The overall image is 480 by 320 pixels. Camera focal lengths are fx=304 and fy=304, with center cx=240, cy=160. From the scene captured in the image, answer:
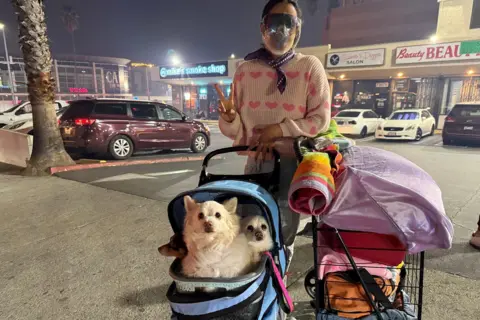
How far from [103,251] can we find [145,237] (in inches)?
19.4

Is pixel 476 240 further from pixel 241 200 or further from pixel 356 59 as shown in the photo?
pixel 356 59

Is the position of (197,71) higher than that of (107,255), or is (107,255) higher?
(197,71)

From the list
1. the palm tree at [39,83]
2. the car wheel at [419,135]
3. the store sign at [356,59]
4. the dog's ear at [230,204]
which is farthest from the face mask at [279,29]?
the store sign at [356,59]

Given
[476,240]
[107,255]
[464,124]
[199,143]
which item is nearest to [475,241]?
[476,240]

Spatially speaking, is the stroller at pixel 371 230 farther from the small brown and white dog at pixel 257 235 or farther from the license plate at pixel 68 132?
the license plate at pixel 68 132

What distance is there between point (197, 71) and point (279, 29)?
982 inches

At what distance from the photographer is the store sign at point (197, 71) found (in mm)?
24125

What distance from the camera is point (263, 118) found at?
1930mm

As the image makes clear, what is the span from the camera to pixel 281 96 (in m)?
1.87

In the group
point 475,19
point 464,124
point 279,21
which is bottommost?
point 464,124

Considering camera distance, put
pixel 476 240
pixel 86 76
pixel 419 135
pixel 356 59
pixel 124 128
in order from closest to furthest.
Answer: pixel 476 240 < pixel 124 128 < pixel 419 135 < pixel 356 59 < pixel 86 76

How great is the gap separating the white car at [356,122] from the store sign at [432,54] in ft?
13.1

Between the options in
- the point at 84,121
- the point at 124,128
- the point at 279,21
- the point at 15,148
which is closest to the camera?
the point at 279,21

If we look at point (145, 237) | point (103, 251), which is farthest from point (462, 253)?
point (103, 251)
